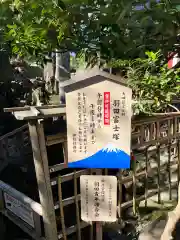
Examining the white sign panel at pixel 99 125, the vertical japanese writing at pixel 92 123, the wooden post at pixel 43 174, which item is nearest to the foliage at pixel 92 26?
the white sign panel at pixel 99 125

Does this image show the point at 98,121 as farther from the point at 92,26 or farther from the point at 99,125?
the point at 92,26

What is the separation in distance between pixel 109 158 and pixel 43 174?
0.62 meters

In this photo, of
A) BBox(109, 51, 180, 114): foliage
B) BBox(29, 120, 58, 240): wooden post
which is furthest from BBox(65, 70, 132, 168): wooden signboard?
BBox(29, 120, 58, 240): wooden post

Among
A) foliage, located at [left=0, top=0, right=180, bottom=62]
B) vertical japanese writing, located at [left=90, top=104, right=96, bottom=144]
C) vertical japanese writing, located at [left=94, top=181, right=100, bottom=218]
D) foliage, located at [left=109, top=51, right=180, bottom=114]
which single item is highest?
foliage, located at [left=0, top=0, right=180, bottom=62]

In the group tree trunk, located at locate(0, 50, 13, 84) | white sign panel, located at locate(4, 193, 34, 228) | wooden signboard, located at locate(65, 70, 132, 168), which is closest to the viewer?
wooden signboard, located at locate(65, 70, 132, 168)

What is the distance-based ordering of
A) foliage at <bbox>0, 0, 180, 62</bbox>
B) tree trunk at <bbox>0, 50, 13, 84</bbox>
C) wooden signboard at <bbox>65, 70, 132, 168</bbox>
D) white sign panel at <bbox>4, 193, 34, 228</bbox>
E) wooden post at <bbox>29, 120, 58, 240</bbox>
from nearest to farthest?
foliage at <bbox>0, 0, 180, 62</bbox> → wooden signboard at <bbox>65, 70, 132, 168</bbox> → wooden post at <bbox>29, 120, 58, 240</bbox> → white sign panel at <bbox>4, 193, 34, 228</bbox> → tree trunk at <bbox>0, 50, 13, 84</bbox>

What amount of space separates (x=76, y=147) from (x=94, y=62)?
3.83 ft

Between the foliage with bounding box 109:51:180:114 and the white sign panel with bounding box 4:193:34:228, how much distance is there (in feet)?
5.32

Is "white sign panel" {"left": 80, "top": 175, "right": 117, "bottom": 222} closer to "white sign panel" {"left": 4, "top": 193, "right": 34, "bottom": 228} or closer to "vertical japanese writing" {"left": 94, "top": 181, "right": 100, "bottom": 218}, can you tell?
"vertical japanese writing" {"left": 94, "top": 181, "right": 100, "bottom": 218}

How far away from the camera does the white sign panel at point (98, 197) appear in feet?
8.18

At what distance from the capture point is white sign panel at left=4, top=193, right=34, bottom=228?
2894mm

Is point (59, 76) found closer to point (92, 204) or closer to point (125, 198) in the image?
point (125, 198)

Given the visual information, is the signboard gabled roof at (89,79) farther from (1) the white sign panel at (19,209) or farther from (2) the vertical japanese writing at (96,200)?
(1) the white sign panel at (19,209)

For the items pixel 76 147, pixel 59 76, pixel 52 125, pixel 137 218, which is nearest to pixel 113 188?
pixel 76 147
